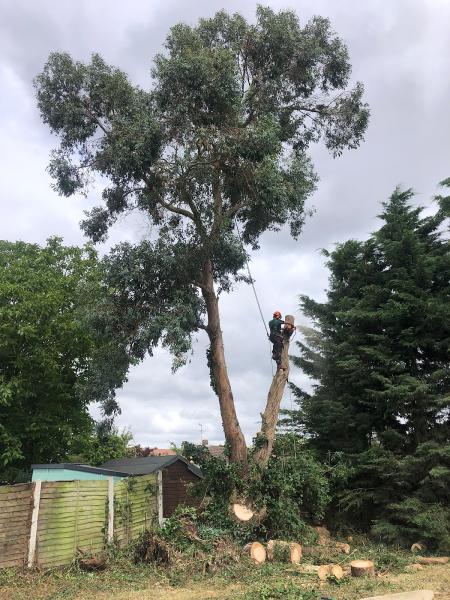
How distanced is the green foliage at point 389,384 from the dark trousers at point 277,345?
260 centimetres

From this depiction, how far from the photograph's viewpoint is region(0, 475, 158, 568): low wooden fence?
822 centimetres

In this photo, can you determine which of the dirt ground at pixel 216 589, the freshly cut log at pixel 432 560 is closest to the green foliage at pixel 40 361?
the dirt ground at pixel 216 589

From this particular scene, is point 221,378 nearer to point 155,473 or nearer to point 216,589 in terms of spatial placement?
point 155,473

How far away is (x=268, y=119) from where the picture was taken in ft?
42.1

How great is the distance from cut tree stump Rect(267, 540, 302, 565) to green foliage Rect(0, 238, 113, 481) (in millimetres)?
7852

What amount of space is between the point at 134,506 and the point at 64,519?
7.99ft

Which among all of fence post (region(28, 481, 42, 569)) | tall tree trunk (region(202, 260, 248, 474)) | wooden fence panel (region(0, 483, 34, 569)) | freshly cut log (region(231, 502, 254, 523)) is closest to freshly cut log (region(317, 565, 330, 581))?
freshly cut log (region(231, 502, 254, 523))

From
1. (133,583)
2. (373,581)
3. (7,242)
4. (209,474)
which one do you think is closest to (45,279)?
(7,242)

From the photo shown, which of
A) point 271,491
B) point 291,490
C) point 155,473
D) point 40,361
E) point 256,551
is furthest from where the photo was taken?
point 40,361

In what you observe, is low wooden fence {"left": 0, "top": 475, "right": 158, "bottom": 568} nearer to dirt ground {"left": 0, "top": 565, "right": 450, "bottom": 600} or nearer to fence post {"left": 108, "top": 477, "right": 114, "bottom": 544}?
fence post {"left": 108, "top": 477, "right": 114, "bottom": 544}

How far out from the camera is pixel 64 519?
910 centimetres

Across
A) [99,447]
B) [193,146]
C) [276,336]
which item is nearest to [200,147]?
[193,146]

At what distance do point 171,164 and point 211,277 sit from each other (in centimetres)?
314

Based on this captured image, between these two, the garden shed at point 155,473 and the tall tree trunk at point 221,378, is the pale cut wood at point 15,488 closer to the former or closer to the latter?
the garden shed at point 155,473
